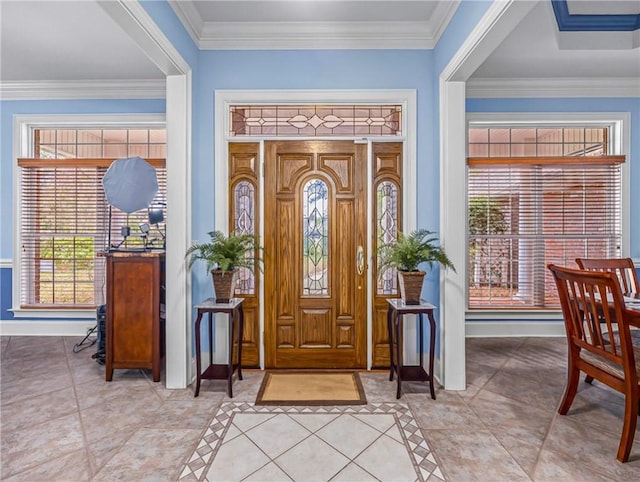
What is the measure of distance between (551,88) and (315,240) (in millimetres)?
3312

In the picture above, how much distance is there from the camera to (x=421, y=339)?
2994mm

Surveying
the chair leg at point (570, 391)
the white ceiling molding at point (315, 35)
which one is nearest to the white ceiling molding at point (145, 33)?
the white ceiling molding at point (315, 35)

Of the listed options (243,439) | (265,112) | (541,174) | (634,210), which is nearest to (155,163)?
(265,112)

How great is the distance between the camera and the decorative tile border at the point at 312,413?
72.4 inches

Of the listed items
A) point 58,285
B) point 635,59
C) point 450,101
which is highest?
point 635,59

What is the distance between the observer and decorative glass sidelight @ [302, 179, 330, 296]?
324 cm

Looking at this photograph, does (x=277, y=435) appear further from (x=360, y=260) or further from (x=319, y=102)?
(x=319, y=102)

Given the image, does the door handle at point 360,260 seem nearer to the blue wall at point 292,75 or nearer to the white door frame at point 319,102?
the white door frame at point 319,102

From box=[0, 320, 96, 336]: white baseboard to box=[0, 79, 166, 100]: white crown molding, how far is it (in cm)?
268

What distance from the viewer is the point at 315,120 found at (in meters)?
3.26

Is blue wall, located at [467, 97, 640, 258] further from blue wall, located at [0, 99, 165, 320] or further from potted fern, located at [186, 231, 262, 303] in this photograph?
blue wall, located at [0, 99, 165, 320]

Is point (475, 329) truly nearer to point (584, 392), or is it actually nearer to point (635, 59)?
point (584, 392)

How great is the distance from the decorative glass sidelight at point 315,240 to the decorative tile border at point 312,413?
1.07 m

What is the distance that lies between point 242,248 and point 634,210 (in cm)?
450
